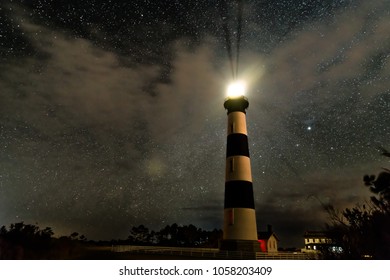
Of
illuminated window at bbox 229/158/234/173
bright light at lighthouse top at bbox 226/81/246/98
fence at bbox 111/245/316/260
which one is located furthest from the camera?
bright light at lighthouse top at bbox 226/81/246/98

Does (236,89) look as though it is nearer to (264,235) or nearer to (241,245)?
(241,245)

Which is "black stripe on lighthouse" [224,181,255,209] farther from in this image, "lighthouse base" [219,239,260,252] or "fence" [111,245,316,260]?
"fence" [111,245,316,260]

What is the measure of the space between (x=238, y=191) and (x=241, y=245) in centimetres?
323

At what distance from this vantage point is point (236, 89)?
2298 cm

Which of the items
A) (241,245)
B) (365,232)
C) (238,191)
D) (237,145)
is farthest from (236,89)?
(365,232)

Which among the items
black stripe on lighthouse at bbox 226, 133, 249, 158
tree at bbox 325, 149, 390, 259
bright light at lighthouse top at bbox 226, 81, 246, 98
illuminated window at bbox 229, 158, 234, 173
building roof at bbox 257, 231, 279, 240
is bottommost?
tree at bbox 325, 149, 390, 259

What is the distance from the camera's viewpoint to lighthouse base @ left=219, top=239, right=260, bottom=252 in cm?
1795

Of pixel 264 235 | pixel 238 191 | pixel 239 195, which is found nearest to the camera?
pixel 239 195

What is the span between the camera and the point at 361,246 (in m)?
4.37

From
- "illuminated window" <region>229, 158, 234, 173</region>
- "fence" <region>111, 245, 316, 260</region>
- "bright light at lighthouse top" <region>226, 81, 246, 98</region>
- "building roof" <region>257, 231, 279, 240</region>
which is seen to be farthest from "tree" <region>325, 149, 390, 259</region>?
"building roof" <region>257, 231, 279, 240</region>

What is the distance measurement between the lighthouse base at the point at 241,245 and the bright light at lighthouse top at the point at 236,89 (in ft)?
33.9

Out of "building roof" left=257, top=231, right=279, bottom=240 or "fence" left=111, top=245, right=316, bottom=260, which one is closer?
"fence" left=111, top=245, right=316, bottom=260

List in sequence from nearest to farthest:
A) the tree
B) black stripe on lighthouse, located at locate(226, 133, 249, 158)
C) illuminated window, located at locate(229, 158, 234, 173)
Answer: the tree, illuminated window, located at locate(229, 158, 234, 173), black stripe on lighthouse, located at locate(226, 133, 249, 158)
